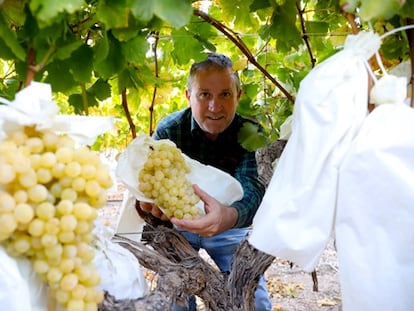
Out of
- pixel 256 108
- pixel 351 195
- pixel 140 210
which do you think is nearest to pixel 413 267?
pixel 351 195

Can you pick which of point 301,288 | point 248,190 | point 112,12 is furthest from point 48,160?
point 301,288

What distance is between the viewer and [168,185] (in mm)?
1250

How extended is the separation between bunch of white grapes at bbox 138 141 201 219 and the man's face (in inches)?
33.3

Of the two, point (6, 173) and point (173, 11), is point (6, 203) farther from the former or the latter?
point (173, 11)

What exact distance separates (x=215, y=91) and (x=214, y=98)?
0.09 feet

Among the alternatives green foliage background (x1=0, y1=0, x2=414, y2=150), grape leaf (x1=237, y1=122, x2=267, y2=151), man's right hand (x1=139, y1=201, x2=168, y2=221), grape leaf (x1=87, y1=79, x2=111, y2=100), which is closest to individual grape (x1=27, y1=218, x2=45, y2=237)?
green foliage background (x1=0, y1=0, x2=414, y2=150)

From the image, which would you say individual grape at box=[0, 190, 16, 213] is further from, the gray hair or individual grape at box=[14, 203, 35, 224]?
the gray hair

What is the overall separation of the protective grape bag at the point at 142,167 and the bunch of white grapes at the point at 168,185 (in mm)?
30

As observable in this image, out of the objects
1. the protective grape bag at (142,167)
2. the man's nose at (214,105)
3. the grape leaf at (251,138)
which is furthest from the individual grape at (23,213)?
the man's nose at (214,105)

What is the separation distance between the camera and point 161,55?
2.17 metres

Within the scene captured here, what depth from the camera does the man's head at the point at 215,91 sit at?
2.11 meters

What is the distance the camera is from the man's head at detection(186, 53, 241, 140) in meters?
2.11

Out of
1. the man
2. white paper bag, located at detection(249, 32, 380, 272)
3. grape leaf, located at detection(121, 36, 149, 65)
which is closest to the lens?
white paper bag, located at detection(249, 32, 380, 272)

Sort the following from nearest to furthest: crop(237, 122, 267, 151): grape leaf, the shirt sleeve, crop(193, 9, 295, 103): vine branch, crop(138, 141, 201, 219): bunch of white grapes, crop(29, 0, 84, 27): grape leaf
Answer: crop(29, 0, 84, 27): grape leaf, crop(138, 141, 201, 219): bunch of white grapes, crop(193, 9, 295, 103): vine branch, the shirt sleeve, crop(237, 122, 267, 151): grape leaf
